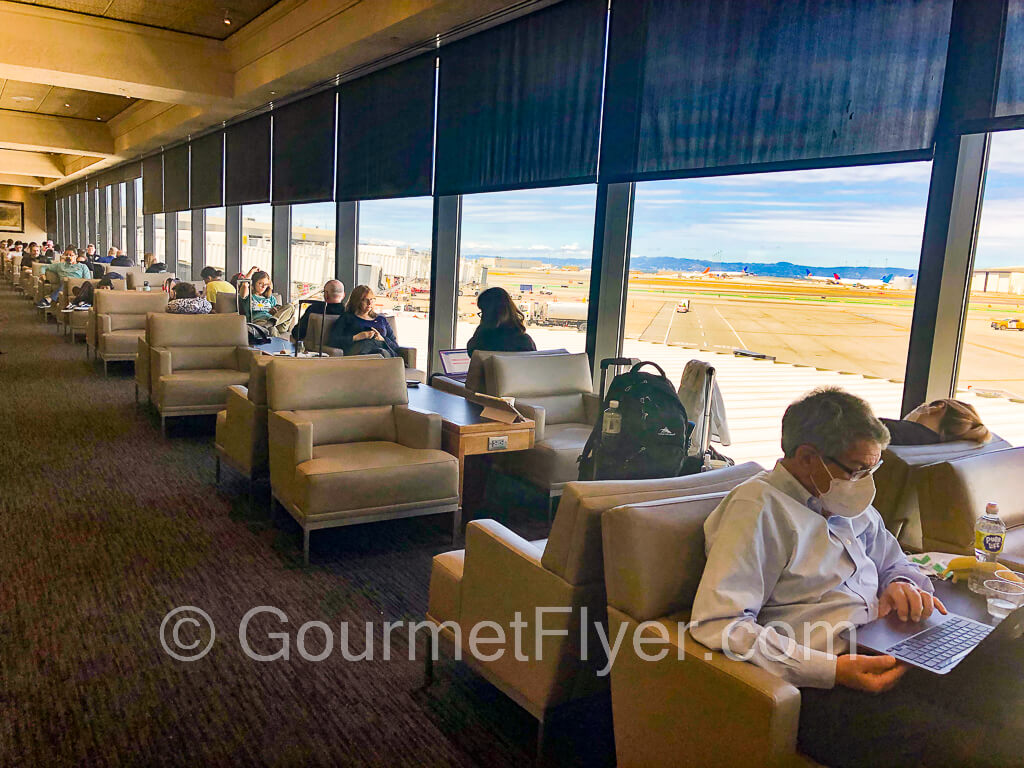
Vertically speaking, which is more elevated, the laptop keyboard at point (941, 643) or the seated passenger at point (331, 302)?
the seated passenger at point (331, 302)

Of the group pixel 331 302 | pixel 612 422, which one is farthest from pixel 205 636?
pixel 331 302

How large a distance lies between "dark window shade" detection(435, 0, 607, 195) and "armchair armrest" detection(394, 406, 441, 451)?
7.63ft

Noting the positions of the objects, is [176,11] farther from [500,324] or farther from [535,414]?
[535,414]

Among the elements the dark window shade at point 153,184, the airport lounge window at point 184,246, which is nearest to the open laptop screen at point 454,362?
the airport lounge window at point 184,246

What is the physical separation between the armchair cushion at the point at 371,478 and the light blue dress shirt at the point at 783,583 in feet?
7.33

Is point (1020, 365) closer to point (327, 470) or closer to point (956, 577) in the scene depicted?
point (956, 577)

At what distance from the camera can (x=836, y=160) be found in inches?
163

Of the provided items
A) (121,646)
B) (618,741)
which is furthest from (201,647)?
(618,741)

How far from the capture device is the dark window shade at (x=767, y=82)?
3809mm

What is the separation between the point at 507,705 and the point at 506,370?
2.63 meters

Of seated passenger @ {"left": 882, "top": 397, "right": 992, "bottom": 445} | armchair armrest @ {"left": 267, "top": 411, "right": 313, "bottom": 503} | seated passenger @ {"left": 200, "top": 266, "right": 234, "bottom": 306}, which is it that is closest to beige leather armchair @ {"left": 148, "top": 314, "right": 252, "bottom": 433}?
armchair armrest @ {"left": 267, "top": 411, "right": 313, "bottom": 503}

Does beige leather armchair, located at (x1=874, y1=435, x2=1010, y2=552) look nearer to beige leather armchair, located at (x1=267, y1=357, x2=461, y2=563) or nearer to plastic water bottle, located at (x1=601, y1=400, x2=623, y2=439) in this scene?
plastic water bottle, located at (x1=601, y1=400, x2=623, y2=439)

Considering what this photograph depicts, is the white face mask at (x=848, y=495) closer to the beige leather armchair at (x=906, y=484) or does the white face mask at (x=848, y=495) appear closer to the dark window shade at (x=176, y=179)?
the beige leather armchair at (x=906, y=484)

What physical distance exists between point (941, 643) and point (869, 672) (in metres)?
0.27
